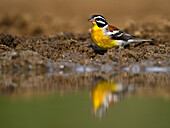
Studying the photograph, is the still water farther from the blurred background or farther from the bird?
the blurred background

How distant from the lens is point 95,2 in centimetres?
1925

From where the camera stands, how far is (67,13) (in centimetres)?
1758

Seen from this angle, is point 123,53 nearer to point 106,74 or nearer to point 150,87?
point 106,74

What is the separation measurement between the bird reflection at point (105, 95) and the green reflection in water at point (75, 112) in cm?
11

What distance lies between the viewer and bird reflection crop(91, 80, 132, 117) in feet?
17.4

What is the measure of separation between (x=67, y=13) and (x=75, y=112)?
13094mm

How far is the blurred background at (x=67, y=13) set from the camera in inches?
609

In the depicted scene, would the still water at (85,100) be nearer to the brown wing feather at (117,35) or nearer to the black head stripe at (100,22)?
the brown wing feather at (117,35)

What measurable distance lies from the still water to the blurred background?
7494mm

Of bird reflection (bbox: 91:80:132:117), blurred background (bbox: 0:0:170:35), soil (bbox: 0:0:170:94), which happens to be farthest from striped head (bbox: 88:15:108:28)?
blurred background (bbox: 0:0:170:35)

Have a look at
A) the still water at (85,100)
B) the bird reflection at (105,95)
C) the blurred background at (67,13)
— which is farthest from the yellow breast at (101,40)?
the blurred background at (67,13)

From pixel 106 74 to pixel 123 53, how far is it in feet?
Answer: 4.50

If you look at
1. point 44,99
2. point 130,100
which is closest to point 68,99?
point 44,99

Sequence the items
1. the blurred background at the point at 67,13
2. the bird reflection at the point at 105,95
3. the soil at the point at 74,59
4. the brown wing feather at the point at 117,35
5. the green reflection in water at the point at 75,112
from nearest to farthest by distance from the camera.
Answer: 1. the green reflection in water at the point at 75,112
2. the bird reflection at the point at 105,95
3. the soil at the point at 74,59
4. the brown wing feather at the point at 117,35
5. the blurred background at the point at 67,13
